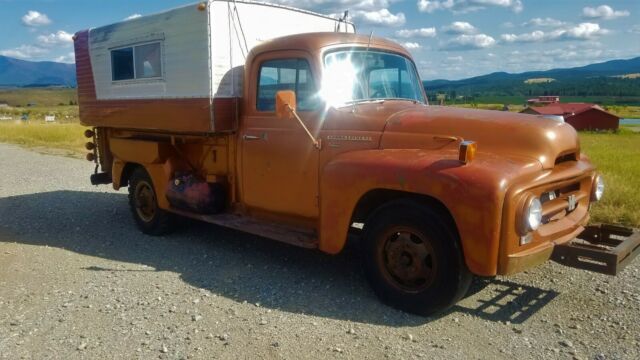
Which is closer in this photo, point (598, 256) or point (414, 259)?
point (598, 256)

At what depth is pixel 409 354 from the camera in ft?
12.1

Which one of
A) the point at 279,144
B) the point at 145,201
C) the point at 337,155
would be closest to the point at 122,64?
the point at 145,201

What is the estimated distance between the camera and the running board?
4973mm

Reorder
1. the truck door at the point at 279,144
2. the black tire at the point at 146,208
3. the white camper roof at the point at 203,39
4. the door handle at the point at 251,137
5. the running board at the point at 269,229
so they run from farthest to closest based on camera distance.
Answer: the black tire at the point at 146,208 → the white camper roof at the point at 203,39 → the door handle at the point at 251,137 → the truck door at the point at 279,144 → the running board at the point at 269,229

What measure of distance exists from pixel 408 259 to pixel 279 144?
5.84 ft

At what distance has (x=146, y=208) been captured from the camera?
7203 millimetres

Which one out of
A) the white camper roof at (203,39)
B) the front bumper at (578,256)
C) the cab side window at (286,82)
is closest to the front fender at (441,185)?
the front bumper at (578,256)

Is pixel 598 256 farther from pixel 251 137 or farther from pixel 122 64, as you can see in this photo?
pixel 122 64

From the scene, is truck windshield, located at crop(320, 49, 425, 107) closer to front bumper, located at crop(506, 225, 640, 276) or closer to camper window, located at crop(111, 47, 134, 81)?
front bumper, located at crop(506, 225, 640, 276)

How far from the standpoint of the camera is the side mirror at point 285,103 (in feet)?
15.5

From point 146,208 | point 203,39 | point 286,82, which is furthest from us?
point 146,208

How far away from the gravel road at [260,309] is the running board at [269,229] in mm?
426

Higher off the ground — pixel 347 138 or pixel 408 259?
pixel 347 138

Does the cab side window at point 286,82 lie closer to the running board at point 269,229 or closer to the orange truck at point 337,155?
the orange truck at point 337,155
